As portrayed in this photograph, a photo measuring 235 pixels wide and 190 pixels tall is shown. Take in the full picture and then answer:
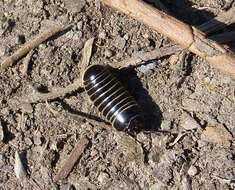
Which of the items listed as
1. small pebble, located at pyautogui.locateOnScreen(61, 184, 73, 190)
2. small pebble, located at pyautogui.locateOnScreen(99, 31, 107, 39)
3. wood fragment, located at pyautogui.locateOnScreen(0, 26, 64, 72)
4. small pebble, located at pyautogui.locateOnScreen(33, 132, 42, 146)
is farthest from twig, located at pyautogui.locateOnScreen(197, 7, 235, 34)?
small pebble, located at pyautogui.locateOnScreen(61, 184, 73, 190)

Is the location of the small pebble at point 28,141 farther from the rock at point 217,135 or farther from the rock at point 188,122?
the rock at point 217,135

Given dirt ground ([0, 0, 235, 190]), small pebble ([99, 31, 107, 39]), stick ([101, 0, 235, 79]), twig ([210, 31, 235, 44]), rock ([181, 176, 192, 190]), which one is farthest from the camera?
small pebble ([99, 31, 107, 39])

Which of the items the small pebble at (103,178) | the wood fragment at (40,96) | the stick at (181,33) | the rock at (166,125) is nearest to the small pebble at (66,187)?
the small pebble at (103,178)

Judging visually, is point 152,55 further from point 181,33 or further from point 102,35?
point 102,35

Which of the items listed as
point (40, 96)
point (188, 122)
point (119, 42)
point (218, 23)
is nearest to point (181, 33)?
point (218, 23)

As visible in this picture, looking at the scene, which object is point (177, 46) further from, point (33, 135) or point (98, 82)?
point (33, 135)

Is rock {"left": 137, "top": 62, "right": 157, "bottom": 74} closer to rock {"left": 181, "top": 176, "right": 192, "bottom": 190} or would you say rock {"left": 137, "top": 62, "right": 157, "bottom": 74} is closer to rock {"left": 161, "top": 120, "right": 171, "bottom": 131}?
rock {"left": 161, "top": 120, "right": 171, "bottom": 131}

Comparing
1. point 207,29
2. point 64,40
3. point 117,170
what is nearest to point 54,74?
point 64,40
